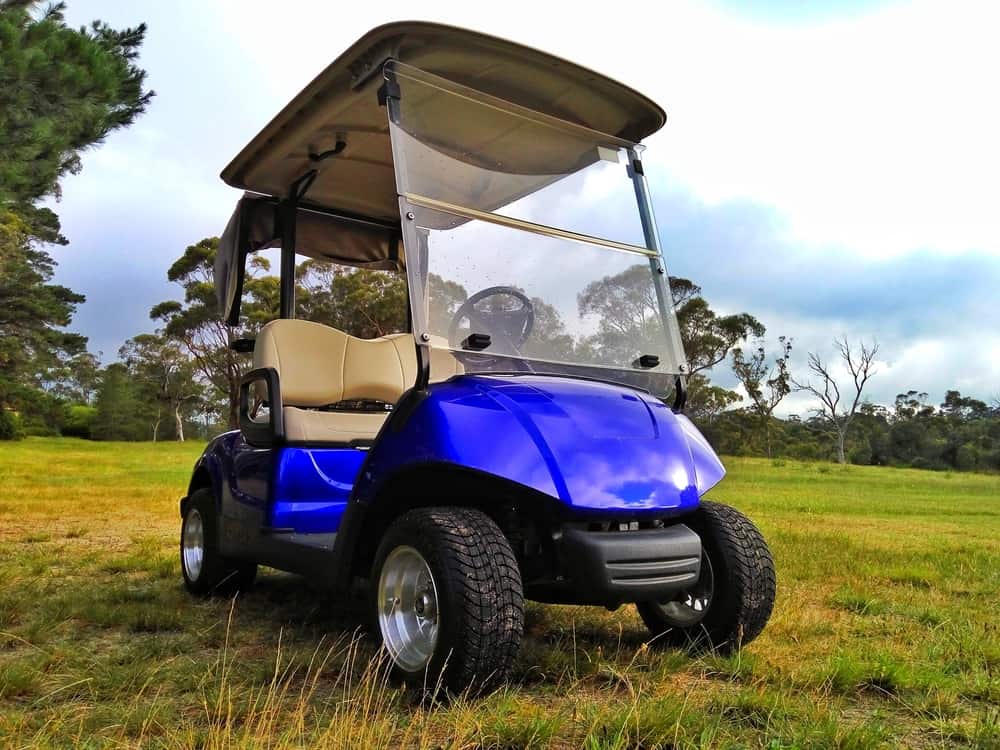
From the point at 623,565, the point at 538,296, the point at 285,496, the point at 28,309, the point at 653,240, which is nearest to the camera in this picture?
the point at 623,565

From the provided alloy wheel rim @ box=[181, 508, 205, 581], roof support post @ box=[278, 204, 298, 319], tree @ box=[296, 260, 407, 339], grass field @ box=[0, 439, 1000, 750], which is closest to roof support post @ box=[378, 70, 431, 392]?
grass field @ box=[0, 439, 1000, 750]

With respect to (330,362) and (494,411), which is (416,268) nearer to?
(494,411)

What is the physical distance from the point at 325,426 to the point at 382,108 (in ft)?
4.89

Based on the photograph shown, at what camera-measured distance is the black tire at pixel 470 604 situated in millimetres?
2322

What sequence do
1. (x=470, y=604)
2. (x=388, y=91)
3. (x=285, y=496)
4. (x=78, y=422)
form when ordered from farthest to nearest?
1. (x=78, y=422)
2. (x=285, y=496)
3. (x=388, y=91)
4. (x=470, y=604)

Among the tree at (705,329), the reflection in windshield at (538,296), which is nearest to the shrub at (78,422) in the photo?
the tree at (705,329)

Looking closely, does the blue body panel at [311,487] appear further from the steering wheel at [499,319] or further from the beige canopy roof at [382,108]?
the beige canopy roof at [382,108]

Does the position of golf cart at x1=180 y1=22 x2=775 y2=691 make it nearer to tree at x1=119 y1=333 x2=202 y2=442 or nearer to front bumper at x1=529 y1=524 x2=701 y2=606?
front bumper at x1=529 y1=524 x2=701 y2=606

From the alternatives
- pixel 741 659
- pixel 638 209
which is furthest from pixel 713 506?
pixel 638 209

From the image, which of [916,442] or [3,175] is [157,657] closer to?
[3,175]

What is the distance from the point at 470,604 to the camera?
233 centimetres

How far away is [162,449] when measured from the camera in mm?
34219

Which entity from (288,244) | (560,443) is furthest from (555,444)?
(288,244)

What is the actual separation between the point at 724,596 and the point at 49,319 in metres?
31.4
